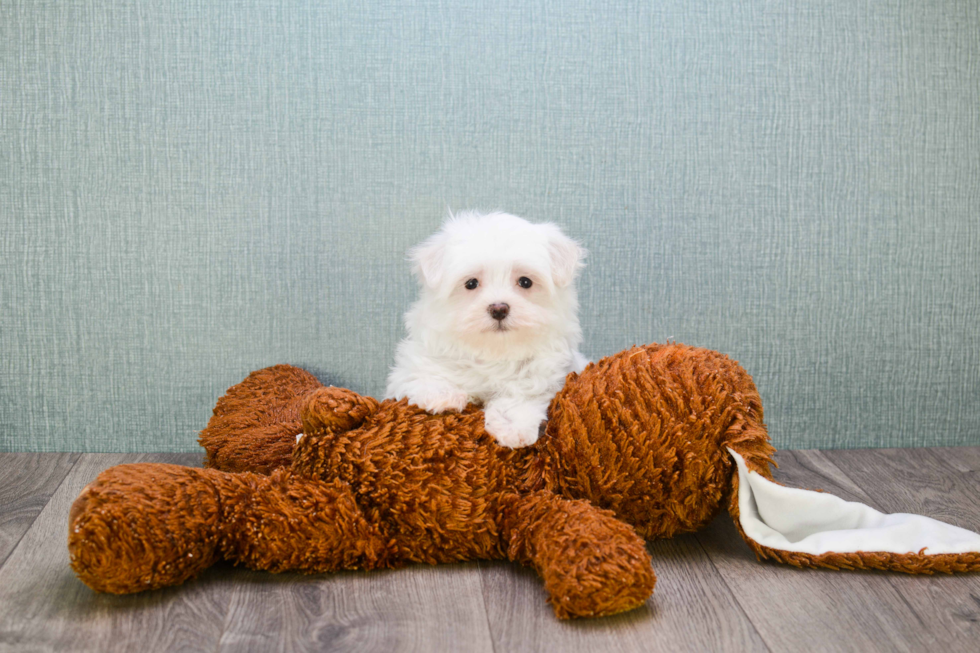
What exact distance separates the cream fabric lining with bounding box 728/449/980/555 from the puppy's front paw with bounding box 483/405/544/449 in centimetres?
37

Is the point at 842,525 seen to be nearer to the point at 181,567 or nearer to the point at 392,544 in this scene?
the point at 392,544

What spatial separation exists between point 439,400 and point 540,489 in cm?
25

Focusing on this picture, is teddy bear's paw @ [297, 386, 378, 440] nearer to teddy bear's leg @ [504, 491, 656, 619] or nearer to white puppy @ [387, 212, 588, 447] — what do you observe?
white puppy @ [387, 212, 588, 447]

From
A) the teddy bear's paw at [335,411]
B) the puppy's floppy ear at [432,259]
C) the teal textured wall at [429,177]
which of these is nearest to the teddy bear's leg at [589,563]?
the teddy bear's paw at [335,411]

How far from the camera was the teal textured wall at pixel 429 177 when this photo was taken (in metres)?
2.15

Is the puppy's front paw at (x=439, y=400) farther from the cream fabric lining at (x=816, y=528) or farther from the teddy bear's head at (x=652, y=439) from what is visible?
the cream fabric lining at (x=816, y=528)

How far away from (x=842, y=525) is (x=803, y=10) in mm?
1399

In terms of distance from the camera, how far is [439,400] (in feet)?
5.08

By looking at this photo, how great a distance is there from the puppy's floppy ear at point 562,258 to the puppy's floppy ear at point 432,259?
8.3 inches

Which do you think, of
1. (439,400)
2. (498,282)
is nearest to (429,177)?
(498,282)

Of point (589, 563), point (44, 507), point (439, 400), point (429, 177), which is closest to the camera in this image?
point (589, 563)

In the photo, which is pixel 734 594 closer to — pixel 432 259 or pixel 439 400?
pixel 439 400

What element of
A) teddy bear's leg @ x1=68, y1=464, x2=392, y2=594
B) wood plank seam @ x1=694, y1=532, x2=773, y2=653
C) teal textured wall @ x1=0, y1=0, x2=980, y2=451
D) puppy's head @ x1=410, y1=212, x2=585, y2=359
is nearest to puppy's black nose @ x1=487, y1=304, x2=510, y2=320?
puppy's head @ x1=410, y1=212, x2=585, y2=359

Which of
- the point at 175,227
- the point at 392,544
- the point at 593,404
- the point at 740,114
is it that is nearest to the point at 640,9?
the point at 740,114
